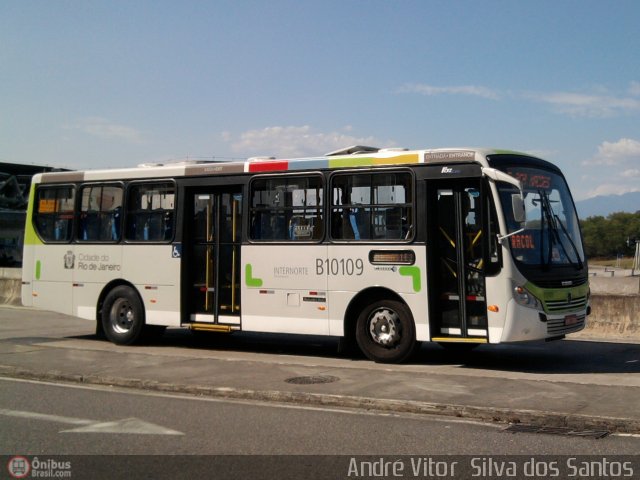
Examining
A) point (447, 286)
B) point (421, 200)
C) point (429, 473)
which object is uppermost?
point (421, 200)

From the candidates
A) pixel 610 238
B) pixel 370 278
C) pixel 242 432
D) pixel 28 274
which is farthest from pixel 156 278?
pixel 610 238

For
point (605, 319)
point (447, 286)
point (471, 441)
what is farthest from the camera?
point (605, 319)

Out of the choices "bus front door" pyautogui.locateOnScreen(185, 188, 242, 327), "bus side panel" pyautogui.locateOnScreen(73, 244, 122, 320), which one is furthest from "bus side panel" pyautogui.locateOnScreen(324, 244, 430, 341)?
"bus side panel" pyautogui.locateOnScreen(73, 244, 122, 320)

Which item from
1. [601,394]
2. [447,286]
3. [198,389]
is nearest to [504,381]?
[601,394]

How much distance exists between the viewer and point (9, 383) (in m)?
11.5

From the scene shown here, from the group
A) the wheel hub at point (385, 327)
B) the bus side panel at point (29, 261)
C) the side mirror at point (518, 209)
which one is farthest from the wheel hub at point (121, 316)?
the side mirror at point (518, 209)

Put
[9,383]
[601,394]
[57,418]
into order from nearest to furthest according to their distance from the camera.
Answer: [57,418], [601,394], [9,383]

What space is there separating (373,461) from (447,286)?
5.87m

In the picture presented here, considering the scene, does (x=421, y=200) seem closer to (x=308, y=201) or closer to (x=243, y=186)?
(x=308, y=201)

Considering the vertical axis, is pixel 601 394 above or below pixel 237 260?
below

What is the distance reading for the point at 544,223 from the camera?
12.2 meters

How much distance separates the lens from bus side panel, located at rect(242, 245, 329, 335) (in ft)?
44.2

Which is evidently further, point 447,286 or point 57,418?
point 447,286

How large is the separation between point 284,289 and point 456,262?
323 cm
